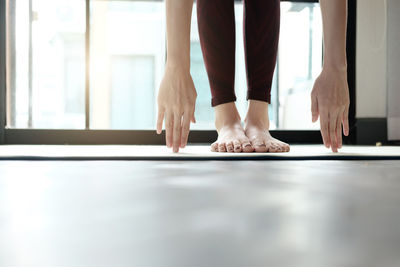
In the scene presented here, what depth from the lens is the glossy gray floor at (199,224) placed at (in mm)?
229

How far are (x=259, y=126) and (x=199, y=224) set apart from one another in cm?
113

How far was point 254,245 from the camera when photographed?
251mm

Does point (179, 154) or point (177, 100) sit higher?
point (177, 100)

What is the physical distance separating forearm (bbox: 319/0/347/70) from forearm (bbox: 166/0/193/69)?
426 millimetres

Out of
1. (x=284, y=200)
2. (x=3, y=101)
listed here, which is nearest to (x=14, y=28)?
(x=3, y=101)

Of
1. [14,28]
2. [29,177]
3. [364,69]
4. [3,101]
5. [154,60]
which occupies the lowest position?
[29,177]

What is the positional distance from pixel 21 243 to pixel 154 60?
12.6 meters

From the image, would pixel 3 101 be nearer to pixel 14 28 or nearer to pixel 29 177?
pixel 14 28

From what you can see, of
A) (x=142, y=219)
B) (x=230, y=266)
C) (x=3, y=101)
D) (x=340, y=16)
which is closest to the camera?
(x=230, y=266)

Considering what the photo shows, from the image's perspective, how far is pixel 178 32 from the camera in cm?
110

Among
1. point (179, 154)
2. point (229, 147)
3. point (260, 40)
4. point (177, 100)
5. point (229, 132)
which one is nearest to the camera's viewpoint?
point (177, 100)

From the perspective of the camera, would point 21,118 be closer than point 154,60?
Yes

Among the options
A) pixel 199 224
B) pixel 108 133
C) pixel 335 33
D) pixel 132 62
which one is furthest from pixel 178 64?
pixel 132 62

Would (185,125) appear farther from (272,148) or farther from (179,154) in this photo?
(272,148)
